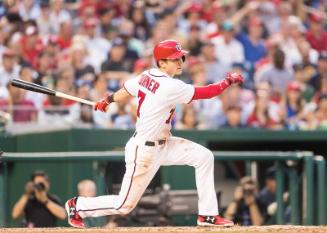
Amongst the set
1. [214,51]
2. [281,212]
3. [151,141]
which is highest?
[214,51]

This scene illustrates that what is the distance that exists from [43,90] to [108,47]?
5.95m

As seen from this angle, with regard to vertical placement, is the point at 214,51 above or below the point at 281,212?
above

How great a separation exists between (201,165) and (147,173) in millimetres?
452

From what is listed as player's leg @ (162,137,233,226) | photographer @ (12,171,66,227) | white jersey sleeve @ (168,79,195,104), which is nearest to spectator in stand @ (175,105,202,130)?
photographer @ (12,171,66,227)

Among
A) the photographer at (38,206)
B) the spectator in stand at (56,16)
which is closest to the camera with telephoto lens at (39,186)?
the photographer at (38,206)

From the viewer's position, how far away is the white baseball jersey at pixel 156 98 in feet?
28.5

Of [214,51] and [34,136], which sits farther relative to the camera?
[214,51]

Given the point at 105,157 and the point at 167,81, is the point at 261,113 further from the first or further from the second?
the point at 167,81

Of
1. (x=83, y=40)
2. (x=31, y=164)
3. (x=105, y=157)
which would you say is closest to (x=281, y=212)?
(x=105, y=157)

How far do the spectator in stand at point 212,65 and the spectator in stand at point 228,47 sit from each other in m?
0.27

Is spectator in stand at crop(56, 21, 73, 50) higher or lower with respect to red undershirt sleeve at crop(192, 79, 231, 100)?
higher

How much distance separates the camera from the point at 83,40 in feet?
50.5

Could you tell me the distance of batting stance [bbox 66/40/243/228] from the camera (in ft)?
28.6

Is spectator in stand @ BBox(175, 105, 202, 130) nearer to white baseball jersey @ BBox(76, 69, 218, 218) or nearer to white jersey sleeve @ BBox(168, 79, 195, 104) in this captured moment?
white baseball jersey @ BBox(76, 69, 218, 218)
